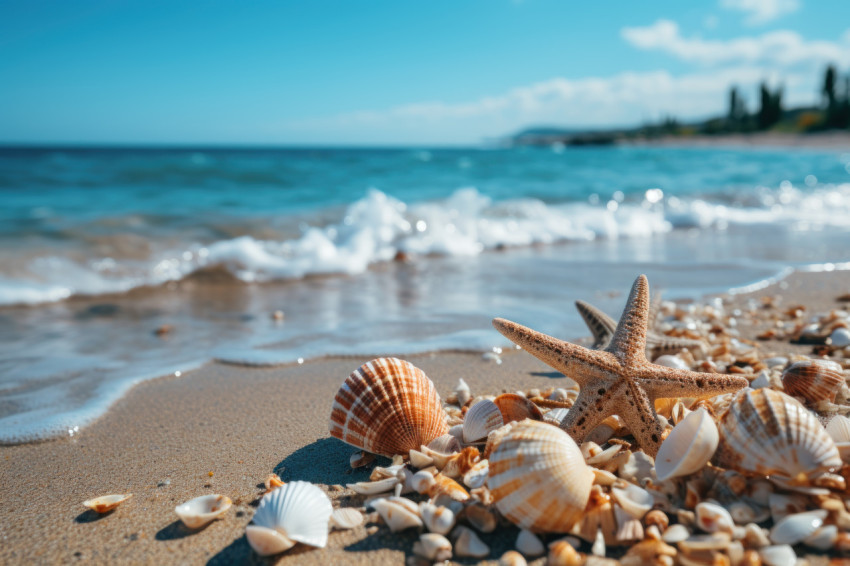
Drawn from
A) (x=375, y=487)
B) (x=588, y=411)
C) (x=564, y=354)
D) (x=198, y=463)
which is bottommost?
(x=198, y=463)

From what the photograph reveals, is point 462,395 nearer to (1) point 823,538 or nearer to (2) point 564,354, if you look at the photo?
(2) point 564,354

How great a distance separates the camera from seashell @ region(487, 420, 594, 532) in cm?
188

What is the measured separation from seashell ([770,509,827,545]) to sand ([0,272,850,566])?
80 centimetres

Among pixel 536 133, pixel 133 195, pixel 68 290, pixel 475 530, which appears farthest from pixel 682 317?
pixel 536 133

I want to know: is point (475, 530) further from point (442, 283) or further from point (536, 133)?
point (536, 133)

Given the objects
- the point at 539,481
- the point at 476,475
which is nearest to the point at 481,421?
the point at 476,475

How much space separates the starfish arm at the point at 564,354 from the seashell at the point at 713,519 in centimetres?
60

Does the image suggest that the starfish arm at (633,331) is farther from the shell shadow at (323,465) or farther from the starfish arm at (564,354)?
the shell shadow at (323,465)

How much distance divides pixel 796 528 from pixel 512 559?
865 millimetres

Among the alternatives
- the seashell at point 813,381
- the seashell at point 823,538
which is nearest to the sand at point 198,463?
the seashell at point 823,538

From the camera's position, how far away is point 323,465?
105 inches

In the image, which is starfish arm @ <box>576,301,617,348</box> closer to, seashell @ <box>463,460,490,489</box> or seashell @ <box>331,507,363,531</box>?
seashell @ <box>463,460,490,489</box>

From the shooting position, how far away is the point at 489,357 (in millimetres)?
4055

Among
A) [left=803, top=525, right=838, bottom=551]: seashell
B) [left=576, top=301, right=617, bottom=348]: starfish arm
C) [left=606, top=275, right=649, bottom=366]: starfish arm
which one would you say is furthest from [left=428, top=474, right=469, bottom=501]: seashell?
[left=576, top=301, right=617, bottom=348]: starfish arm
